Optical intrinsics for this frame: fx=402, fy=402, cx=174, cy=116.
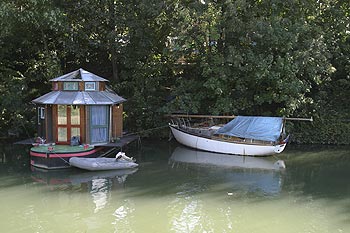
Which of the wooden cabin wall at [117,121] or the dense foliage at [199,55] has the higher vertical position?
the dense foliage at [199,55]

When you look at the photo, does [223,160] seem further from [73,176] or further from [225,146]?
[73,176]

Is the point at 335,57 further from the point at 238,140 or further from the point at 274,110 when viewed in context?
the point at 238,140

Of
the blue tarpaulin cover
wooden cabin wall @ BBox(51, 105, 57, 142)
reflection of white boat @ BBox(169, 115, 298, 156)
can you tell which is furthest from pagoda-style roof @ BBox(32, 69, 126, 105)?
the blue tarpaulin cover

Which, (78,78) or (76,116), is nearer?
(76,116)

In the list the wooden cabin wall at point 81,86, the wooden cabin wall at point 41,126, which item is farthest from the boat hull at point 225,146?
the wooden cabin wall at point 41,126

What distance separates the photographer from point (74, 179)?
14.0 m

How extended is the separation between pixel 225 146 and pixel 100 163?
6125mm

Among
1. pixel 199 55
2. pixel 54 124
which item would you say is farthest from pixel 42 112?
pixel 199 55

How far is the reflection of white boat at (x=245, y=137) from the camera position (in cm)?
1762

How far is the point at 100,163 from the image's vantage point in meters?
14.7

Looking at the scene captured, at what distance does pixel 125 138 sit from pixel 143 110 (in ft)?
12.1

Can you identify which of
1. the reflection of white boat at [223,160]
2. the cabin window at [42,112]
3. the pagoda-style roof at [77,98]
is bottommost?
the reflection of white boat at [223,160]

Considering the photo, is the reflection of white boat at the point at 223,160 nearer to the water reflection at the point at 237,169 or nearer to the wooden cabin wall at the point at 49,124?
the water reflection at the point at 237,169

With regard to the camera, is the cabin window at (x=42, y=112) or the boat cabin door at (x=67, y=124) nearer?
the boat cabin door at (x=67, y=124)
